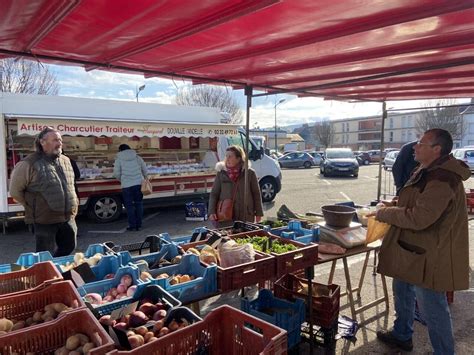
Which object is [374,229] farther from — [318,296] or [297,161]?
[297,161]

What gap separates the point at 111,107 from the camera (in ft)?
27.4

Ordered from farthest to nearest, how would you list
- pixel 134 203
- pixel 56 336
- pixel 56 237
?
1. pixel 134 203
2. pixel 56 237
3. pixel 56 336

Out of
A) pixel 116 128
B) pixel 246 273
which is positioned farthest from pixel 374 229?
pixel 116 128

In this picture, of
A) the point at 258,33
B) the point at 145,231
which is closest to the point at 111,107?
the point at 145,231

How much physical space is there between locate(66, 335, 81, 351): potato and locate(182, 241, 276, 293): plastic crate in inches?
38.4

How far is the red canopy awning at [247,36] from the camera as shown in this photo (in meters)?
1.92

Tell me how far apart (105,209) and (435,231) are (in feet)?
24.0

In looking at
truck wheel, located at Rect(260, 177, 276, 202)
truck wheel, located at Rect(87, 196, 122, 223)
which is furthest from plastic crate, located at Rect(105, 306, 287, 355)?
truck wheel, located at Rect(260, 177, 276, 202)

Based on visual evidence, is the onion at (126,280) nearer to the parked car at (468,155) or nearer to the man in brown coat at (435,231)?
the man in brown coat at (435,231)

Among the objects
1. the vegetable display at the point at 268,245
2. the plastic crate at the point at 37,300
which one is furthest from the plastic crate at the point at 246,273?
the plastic crate at the point at 37,300

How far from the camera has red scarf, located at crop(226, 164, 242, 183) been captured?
4.00 meters

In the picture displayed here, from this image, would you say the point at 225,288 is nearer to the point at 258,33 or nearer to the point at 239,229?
the point at 239,229

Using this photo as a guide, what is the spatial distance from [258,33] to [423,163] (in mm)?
1531

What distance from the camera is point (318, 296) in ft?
10.2
